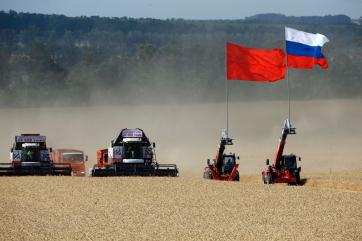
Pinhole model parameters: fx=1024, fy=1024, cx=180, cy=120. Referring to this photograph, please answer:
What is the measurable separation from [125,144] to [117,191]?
10.4 meters

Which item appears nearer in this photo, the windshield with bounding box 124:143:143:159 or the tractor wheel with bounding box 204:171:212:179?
the tractor wheel with bounding box 204:171:212:179

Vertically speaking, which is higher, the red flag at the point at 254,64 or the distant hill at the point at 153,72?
the distant hill at the point at 153,72

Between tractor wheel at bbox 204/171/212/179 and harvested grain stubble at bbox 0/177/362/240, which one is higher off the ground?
tractor wheel at bbox 204/171/212/179

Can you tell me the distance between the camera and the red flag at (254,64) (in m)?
47.9

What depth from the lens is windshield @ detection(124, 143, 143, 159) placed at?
2057 inches

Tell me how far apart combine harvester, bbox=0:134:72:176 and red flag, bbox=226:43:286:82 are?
35.0 ft

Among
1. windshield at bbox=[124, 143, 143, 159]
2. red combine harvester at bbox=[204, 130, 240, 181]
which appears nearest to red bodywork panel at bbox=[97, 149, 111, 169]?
windshield at bbox=[124, 143, 143, 159]

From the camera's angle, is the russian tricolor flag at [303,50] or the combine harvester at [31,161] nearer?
the russian tricolor flag at [303,50]

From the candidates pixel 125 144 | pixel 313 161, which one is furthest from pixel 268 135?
pixel 125 144

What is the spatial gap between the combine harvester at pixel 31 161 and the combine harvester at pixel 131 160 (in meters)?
2.34

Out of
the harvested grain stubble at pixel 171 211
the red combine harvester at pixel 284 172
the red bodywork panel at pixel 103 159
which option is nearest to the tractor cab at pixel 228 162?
the harvested grain stubble at pixel 171 211

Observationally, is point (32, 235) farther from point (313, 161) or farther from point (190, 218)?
point (313, 161)

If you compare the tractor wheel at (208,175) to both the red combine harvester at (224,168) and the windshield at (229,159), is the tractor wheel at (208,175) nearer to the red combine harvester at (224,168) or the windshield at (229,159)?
the red combine harvester at (224,168)

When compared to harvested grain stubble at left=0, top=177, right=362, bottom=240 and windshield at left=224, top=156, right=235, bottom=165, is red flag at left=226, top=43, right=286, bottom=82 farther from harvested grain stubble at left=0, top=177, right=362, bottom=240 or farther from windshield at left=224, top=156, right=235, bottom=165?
harvested grain stubble at left=0, top=177, right=362, bottom=240
